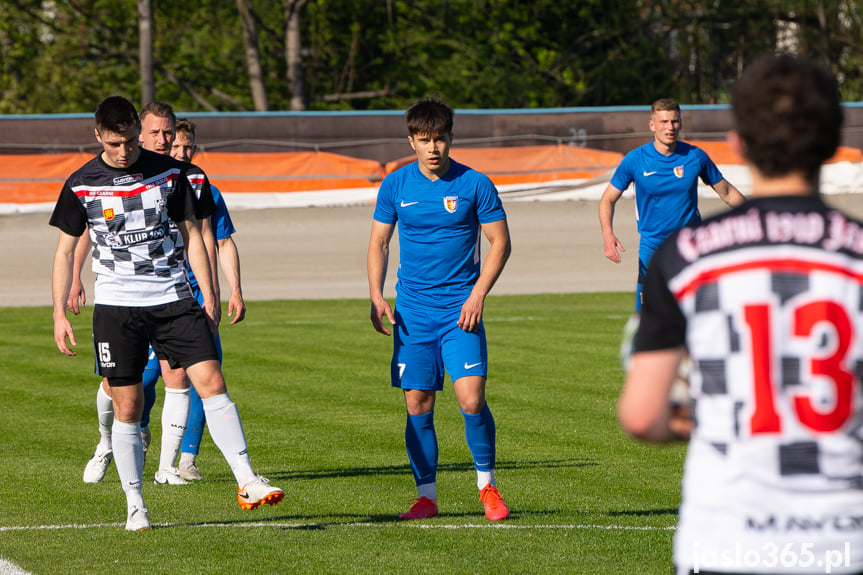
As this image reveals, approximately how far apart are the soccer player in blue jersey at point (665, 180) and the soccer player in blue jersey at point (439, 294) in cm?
401

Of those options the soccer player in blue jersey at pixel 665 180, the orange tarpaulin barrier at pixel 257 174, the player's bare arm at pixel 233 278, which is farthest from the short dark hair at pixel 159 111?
the orange tarpaulin barrier at pixel 257 174

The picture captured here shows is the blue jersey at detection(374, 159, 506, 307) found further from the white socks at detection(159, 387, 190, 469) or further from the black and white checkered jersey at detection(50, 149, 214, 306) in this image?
the white socks at detection(159, 387, 190, 469)

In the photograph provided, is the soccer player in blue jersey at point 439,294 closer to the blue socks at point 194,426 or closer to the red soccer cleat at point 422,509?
the red soccer cleat at point 422,509

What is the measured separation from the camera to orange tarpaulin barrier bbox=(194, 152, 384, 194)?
26.0 metres

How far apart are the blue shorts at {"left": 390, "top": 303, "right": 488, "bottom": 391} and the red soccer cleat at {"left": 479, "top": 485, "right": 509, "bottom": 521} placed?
1.97 ft

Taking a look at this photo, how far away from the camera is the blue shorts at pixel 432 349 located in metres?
6.48

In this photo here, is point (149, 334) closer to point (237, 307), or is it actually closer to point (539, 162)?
point (237, 307)

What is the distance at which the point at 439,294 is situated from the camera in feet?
21.5

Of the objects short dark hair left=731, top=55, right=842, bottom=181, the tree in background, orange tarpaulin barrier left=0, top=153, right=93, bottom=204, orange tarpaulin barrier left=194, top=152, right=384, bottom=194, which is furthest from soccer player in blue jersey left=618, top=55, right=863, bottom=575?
the tree in background

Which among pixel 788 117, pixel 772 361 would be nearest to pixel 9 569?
pixel 772 361

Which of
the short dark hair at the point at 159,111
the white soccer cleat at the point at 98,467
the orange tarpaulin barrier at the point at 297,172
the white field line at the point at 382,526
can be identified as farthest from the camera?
the orange tarpaulin barrier at the point at 297,172

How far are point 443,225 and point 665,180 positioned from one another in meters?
4.41

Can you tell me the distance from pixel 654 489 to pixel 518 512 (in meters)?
1.04

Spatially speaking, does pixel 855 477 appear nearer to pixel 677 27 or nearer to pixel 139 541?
pixel 139 541
